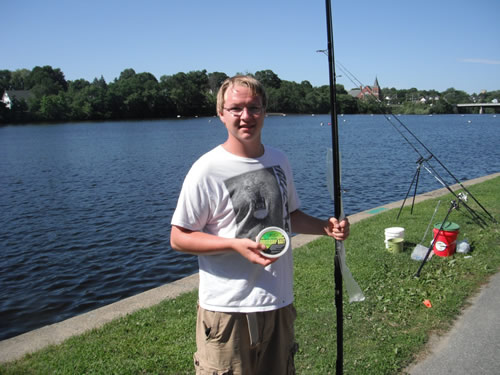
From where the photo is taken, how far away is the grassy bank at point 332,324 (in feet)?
12.9

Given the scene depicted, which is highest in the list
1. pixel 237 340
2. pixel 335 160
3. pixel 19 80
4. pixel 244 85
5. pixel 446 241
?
pixel 19 80

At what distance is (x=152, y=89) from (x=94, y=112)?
21.3 metres

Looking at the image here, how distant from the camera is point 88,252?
10852 millimetres

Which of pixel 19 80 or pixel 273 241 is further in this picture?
pixel 19 80

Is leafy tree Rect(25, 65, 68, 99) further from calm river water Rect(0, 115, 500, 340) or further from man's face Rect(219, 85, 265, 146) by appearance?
man's face Rect(219, 85, 265, 146)

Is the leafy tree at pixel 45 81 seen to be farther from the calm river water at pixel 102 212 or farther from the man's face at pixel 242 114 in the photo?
the man's face at pixel 242 114

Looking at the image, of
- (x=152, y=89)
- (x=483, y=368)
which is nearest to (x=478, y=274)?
(x=483, y=368)

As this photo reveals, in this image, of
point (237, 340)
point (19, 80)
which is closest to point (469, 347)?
point (237, 340)

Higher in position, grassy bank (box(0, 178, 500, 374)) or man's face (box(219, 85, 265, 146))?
man's face (box(219, 85, 265, 146))

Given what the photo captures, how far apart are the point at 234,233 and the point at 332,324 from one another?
9.71 feet

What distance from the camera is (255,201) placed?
6.93ft

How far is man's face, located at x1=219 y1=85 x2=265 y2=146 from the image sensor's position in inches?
83.5

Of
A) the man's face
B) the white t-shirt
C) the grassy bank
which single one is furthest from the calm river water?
the man's face

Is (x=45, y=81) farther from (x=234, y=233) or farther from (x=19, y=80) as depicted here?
(x=234, y=233)
